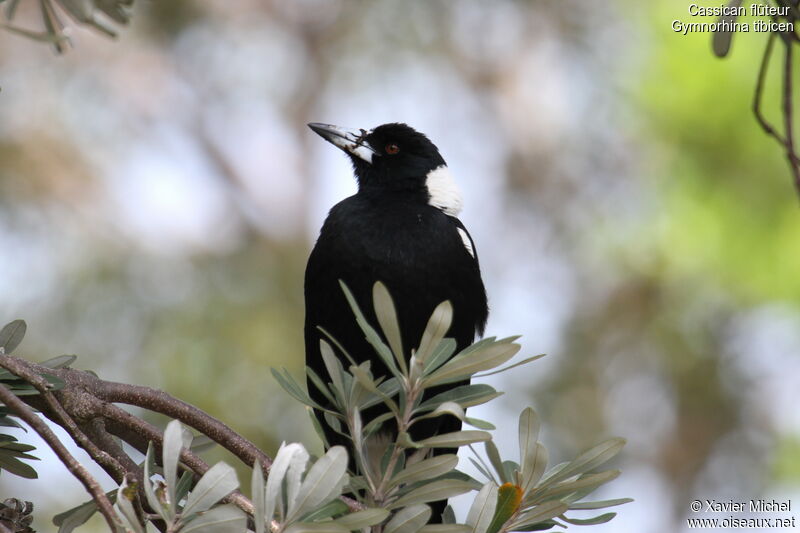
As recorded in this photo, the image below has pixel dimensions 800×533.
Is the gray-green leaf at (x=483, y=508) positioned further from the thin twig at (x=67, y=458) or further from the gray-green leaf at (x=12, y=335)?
the gray-green leaf at (x=12, y=335)

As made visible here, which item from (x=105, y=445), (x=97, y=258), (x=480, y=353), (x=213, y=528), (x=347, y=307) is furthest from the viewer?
(x=97, y=258)

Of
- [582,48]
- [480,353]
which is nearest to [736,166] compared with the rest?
[582,48]

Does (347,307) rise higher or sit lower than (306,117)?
lower

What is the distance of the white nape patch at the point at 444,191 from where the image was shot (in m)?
3.12

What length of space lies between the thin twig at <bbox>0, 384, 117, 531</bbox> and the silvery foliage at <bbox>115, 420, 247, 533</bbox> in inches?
1.7

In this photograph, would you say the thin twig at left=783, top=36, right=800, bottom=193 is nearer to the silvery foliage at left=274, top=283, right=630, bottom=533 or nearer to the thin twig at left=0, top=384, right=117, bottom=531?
the silvery foliage at left=274, top=283, right=630, bottom=533

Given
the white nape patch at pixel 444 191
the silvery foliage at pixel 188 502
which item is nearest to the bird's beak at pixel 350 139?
the white nape patch at pixel 444 191

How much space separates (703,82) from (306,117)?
149 inches

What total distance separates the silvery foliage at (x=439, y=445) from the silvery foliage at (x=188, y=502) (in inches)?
3.5

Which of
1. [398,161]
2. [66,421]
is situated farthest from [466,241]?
[66,421]

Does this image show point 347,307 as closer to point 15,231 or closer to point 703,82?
point 703,82

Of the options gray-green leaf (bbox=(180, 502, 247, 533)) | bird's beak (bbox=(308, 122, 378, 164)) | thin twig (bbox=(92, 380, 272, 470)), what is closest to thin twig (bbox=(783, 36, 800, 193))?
thin twig (bbox=(92, 380, 272, 470))

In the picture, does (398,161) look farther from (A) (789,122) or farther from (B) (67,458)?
(B) (67,458)

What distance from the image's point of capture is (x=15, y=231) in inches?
281
